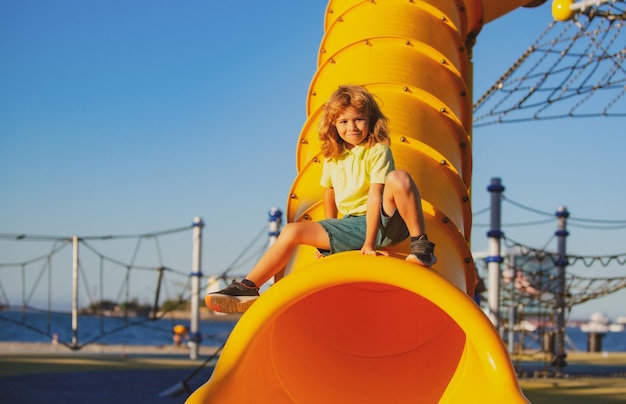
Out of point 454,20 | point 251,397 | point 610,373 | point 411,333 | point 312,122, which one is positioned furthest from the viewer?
point 610,373

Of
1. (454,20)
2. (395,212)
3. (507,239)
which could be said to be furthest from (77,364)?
(395,212)

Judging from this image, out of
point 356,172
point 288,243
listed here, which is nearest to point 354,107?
point 356,172

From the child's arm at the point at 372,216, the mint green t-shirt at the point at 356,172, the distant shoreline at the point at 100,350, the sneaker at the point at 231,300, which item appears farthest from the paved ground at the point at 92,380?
the child's arm at the point at 372,216

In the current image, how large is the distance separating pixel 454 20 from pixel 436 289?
3162 millimetres

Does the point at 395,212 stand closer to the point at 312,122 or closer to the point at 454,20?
the point at 312,122

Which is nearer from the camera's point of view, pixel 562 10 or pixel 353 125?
pixel 353 125

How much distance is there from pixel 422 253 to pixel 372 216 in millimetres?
297

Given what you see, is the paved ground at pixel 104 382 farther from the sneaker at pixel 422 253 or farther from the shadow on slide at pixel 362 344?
the sneaker at pixel 422 253

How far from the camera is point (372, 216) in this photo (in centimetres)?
354

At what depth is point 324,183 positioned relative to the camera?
400 centimetres

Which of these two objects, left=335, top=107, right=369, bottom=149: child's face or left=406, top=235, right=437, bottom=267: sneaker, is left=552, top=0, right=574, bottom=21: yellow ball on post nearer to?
left=335, top=107, right=369, bottom=149: child's face

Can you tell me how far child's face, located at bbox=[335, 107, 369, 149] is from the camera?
378 centimetres

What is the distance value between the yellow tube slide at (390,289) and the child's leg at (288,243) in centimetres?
26

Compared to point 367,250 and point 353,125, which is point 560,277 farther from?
point 367,250
